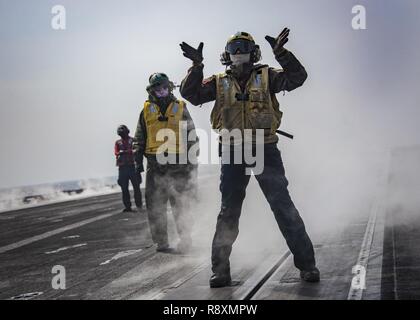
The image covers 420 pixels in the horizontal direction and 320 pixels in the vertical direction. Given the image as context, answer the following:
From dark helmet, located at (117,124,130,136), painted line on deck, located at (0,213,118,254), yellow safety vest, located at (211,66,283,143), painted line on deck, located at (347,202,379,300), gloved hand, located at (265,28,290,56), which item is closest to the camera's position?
painted line on deck, located at (347,202,379,300)

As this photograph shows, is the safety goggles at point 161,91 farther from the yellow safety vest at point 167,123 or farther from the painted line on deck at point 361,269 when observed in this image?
the painted line on deck at point 361,269

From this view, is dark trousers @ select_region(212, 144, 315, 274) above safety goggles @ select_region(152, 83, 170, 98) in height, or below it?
below

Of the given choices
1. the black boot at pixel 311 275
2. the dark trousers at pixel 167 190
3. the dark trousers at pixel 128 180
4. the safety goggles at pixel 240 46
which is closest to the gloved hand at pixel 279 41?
the safety goggles at pixel 240 46

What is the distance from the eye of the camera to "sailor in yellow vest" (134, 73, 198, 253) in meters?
8.80

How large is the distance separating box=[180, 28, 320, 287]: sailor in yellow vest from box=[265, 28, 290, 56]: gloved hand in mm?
221

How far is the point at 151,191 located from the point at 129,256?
3.86ft

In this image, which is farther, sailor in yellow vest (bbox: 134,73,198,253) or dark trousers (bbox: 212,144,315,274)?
sailor in yellow vest (bbox: 134,73,198,253)

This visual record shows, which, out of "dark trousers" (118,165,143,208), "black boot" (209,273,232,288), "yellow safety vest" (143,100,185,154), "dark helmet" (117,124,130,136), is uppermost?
"yellow safety vest" (143,100,185,154)

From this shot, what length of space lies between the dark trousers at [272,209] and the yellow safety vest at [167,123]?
112 inches

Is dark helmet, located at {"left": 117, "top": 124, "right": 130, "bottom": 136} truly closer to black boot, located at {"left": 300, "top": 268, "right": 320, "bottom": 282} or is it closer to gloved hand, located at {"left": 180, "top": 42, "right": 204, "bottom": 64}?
gloved hand, located at {"left": 180, "top": 42, "right": 204, "bottom": 64}

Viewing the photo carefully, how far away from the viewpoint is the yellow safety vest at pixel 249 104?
19.4ft

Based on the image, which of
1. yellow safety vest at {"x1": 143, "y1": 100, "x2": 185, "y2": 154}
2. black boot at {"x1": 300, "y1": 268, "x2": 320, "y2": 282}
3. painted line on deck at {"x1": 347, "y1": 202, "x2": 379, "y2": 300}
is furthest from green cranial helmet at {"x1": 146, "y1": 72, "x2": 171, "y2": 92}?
black boot at {"x1": 300, "y1": 268, "x2": 320, "y2": 282}

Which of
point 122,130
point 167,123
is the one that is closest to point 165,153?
point 167,123
